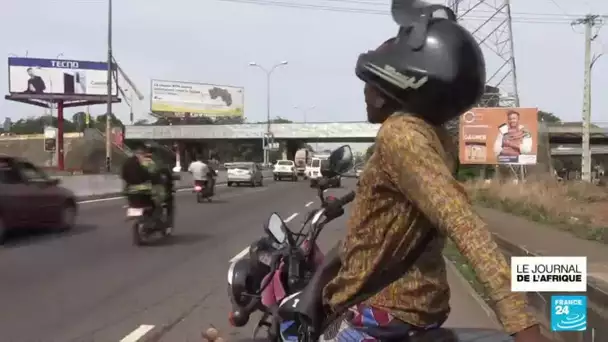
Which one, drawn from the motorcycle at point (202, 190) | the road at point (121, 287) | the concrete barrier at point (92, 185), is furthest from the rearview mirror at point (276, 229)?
the concrete barrier at point (92, 185)

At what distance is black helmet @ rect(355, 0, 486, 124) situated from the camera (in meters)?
1.95

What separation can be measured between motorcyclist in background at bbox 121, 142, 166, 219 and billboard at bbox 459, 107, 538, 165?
1817 cm

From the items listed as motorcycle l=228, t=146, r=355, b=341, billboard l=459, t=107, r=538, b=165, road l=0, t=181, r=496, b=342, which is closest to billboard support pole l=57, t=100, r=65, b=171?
billboard l=459, t=107, r=538, b=165

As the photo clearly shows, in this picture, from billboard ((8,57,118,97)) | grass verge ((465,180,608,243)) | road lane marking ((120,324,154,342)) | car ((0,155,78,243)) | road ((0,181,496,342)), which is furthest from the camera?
billboard ((8,57,118,97))

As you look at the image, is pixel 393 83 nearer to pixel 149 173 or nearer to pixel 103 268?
pixel 103 268

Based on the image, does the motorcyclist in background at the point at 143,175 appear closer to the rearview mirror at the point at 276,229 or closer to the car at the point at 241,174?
the rearview mirror at the point at 276,229

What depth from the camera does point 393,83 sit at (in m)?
2.02

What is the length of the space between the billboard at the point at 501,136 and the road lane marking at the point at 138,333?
77.3 feet

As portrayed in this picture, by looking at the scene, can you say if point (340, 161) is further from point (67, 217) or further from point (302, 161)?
point (302, 161)

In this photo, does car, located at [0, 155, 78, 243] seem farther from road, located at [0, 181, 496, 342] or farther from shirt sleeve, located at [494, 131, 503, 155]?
shirt sleeve, located at [494, 131, 503, 155]

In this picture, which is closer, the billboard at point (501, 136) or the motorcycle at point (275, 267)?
the motorcycle at point (275, 267)

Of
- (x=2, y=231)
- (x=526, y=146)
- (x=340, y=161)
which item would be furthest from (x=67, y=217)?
(x=526, y=146)

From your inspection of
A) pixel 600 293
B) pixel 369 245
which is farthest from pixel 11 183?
pixel 369 245

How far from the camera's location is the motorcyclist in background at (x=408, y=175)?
190 cm
